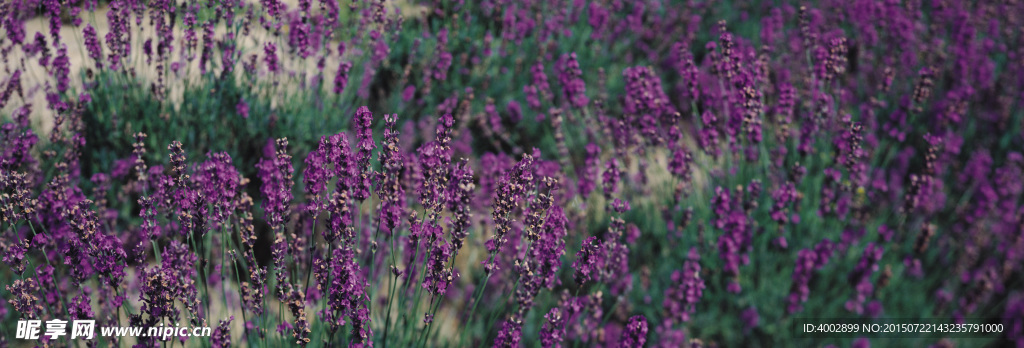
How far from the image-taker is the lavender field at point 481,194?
1.84 metres

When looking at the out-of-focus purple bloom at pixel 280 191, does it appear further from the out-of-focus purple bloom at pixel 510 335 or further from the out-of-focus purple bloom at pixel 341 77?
the out-of-focus purple bloom at pixel 341 77

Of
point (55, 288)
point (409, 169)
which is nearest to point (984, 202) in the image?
point (409, 169)

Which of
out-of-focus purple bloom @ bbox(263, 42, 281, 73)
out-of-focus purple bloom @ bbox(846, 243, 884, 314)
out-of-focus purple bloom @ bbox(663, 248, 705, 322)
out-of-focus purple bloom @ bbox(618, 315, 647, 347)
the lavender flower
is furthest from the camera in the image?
out-of-focus purple bloom @ bbox(846, 243, 884, 314)

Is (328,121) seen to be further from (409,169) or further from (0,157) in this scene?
(0,157)

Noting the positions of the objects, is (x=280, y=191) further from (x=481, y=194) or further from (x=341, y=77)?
(x=481, y=194)

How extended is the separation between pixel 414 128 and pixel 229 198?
7.13 feet

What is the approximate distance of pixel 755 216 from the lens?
3.47m

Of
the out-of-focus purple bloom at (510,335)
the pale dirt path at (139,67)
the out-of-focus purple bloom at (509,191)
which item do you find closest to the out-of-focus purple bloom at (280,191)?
the out-of-focus purple bloom at (509,191)

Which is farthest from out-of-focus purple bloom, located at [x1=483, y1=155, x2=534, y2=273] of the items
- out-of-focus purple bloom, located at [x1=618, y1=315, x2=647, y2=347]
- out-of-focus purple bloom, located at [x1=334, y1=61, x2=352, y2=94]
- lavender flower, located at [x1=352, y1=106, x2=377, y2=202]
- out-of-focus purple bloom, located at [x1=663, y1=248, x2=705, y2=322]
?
out-of-focus purple bloom, located at [x1=334, y1=61, x2=352, y2=94]

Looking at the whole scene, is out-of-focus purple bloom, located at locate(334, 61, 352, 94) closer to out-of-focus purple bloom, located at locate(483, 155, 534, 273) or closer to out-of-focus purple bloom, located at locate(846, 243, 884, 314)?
out-of-focus purple bloom, located at locate(483, 155, 534, 273)

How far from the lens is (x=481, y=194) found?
11.0ft

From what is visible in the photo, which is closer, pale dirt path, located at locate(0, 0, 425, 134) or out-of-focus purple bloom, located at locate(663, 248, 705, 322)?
out-of-focus purple bloom, located at locate(663, 248, 705, 322)

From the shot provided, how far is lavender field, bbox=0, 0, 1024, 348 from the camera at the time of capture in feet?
6.04

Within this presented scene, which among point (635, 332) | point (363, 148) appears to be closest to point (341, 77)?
point (363, 148)
